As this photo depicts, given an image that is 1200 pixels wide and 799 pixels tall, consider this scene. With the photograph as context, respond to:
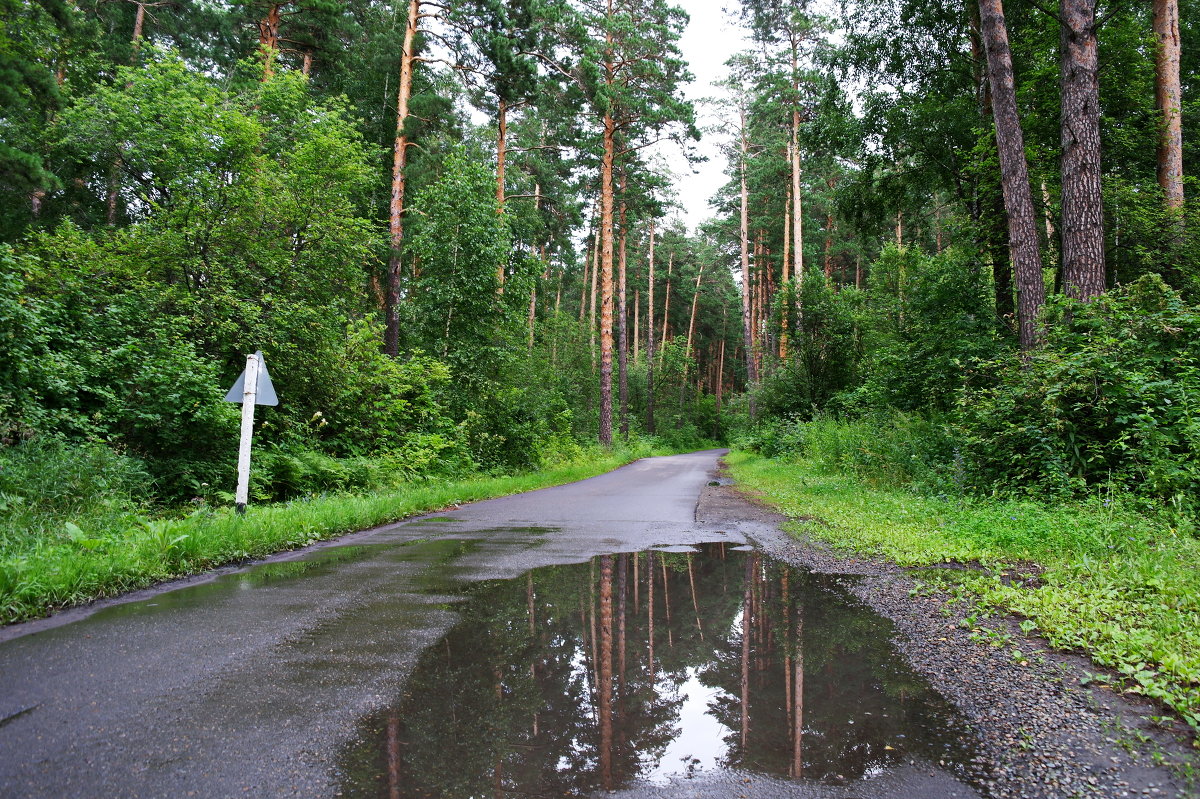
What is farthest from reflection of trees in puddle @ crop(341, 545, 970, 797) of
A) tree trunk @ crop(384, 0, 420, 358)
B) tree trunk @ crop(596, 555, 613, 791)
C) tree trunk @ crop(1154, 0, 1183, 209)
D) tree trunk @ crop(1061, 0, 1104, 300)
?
tree trunk @ crop(1154, 0, 1183, 209)

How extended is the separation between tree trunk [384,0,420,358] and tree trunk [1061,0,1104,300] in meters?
15.0

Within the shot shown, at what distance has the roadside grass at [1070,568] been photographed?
343 centimetres

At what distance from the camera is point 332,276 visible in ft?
44.3

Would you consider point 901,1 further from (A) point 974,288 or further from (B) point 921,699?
(B) point 921,699

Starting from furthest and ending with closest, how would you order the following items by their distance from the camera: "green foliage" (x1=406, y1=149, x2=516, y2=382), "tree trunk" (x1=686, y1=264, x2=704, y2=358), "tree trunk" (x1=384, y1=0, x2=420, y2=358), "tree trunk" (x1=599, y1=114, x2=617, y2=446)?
"tree trunk" (x1=686, y1=264, x2=704, y2=358) < "tree trunk" (x1=599, y1=114, x2=617, y2=446) < "tree trunk" (x1=384, y1=0, x2=420, y2=358) < "green foliage" (x1=406, y1=149, x2=516, y2=382)

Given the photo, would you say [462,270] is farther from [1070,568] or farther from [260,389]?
[1070,568]

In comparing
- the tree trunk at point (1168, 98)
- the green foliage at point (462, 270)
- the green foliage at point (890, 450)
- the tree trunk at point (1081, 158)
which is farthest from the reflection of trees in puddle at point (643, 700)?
the tree trunk at point (1168, 98)

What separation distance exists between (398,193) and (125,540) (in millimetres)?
13687

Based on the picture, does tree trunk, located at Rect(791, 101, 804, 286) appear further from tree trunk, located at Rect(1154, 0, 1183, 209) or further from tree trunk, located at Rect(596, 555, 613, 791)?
tree trunk, located at Rect(596, 555, 613, 791)

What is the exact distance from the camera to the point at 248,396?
294 inches

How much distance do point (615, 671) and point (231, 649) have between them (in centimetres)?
243

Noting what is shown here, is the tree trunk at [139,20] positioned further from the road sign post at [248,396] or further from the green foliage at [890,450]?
the green foliage at [890,450]

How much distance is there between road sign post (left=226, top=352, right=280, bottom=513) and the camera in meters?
7.48

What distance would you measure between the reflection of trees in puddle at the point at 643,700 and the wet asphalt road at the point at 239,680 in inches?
7.5
